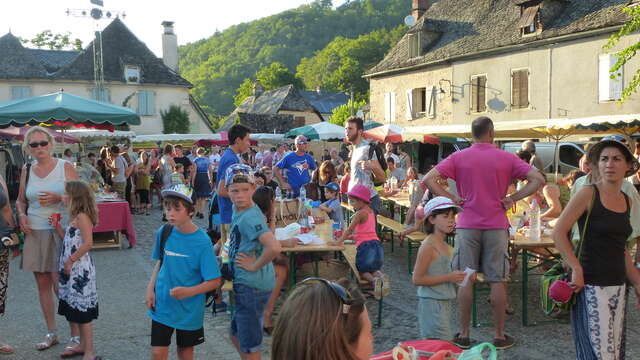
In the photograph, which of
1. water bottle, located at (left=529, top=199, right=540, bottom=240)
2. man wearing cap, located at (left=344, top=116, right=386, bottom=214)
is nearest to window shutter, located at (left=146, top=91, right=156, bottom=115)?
man wearing cap, located at (left=344, top=116, right=386, bottom=214)

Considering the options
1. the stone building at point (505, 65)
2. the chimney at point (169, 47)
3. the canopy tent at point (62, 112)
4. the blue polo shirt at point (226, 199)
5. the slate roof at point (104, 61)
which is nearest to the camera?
the blue polo shirt at point (226, 199)

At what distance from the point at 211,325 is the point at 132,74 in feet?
121

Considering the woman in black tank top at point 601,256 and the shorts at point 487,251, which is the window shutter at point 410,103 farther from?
the woman in black tank top at point 601,256

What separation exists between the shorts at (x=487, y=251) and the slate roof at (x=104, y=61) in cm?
3809

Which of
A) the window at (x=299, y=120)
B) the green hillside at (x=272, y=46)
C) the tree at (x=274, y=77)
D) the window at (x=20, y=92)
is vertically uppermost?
the green hillside at (x=272, y=46)

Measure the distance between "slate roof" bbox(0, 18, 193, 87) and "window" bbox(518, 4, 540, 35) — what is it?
81.8 feet

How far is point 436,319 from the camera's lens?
3852mm

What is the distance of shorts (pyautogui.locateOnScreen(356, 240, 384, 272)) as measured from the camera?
5852 mm

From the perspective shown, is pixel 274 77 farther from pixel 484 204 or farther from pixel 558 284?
pixel 558 284

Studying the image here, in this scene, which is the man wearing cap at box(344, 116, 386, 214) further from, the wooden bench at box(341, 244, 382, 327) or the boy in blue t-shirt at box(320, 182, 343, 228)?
the boy in blue t-shirt at box(320, 182, 343, 228)

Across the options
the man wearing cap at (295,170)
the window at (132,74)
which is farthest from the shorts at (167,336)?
the window at (132,74)

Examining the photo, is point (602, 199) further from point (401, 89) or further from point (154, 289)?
point (401, 89)

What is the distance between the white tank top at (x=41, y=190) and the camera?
15.6 feet

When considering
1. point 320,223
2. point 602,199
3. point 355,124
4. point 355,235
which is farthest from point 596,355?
point 320,223
